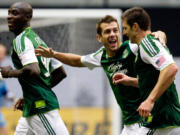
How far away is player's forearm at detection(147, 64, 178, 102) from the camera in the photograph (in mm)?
4492

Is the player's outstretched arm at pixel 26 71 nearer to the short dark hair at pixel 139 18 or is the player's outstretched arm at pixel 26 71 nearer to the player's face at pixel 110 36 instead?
the player's face at pixel 110 36

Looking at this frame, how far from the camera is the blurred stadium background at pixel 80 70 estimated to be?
8.93m

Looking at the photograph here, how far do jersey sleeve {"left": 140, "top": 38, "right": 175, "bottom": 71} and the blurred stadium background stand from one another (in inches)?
161

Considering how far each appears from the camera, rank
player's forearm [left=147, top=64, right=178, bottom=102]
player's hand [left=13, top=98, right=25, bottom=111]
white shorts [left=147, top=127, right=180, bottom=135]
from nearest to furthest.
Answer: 1. player's forearm [left=147, top=64, right=178, bottom=102]
2. white shorts [left=147, top=127, right=180, bottom=135]
3. player's hand [left=13, top=98, right=25, bottom=111]

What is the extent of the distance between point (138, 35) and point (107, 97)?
4756 mm

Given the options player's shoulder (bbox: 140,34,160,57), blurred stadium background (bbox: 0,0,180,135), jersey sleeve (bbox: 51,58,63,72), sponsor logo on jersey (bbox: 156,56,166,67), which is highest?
player's shoulder (bbox: 140,34,160,57)

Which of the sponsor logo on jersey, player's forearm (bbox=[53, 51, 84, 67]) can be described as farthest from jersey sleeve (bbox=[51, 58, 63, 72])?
the sponsor logo on jersey

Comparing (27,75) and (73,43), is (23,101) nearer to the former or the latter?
(27,75)

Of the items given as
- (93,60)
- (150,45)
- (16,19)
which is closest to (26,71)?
(16,19)

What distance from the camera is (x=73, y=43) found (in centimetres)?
889

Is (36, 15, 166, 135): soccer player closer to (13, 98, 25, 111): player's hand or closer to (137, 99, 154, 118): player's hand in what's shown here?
(13, 98, 25, 111): player's hand

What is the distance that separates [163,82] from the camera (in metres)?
4.49

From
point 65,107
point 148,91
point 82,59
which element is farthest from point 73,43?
point 148,91

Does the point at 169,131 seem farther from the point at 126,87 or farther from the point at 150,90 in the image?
the point at 126,87
